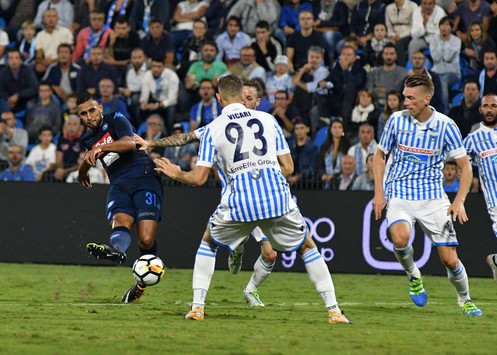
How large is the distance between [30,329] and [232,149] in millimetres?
2296

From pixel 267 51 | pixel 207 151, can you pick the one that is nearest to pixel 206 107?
pixel 267 51

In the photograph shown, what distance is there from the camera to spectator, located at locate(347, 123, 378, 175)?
1784cm

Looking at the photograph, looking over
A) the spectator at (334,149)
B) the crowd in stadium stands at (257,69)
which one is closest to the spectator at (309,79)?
the crowd in stadium stands at (257,69)

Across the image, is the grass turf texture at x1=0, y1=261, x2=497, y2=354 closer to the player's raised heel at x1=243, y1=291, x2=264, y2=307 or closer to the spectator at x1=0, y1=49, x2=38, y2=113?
the player's raised heel at x1=243, y1=291, x2=264, y2=307

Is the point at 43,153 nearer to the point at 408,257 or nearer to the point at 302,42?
the point at 302,42

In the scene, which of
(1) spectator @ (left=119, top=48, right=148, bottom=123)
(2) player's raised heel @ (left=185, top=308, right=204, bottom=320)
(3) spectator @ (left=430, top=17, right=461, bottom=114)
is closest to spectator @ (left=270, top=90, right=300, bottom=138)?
(3) spectator @ (left=430, top=17, right=461, bottom=114)

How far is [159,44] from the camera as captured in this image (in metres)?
21.3

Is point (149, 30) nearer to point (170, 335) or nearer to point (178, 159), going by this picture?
point (178, 159)

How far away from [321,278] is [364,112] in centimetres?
995

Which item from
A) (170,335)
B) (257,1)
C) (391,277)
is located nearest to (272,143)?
(170,335)

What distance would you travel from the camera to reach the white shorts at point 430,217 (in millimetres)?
10688

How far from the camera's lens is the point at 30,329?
8.48 m

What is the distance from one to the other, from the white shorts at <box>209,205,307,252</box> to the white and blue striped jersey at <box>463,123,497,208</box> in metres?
3.77

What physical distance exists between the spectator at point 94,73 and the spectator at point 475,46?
6989mm
